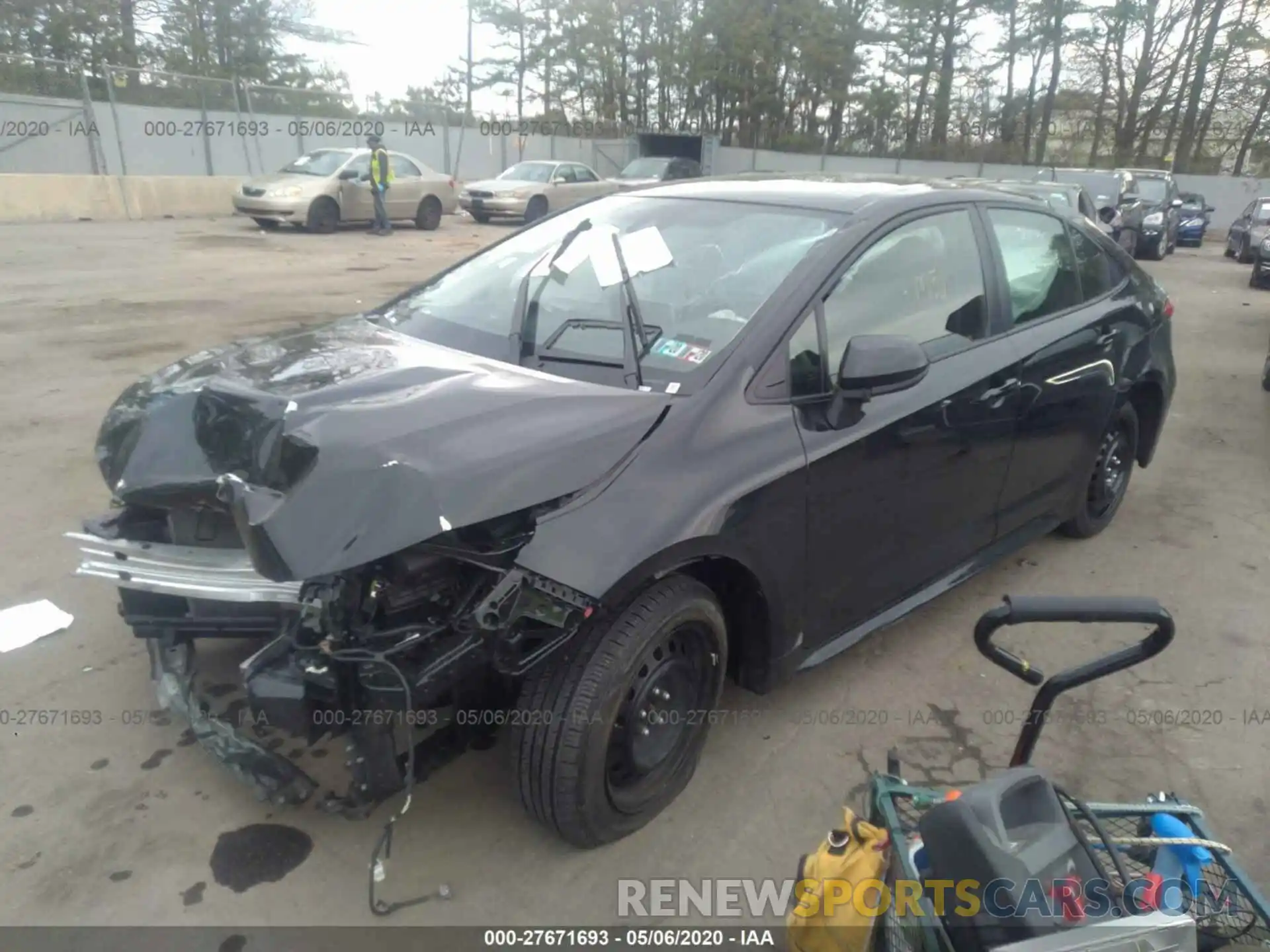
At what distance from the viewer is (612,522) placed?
2.31 metres

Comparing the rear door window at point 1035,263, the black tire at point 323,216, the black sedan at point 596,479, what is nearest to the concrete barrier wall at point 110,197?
the black tire at point 323,216

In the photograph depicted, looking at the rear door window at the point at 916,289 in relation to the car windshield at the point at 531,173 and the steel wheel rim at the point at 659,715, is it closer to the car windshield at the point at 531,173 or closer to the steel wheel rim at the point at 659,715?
the steel wheel rim at the point at 659,715

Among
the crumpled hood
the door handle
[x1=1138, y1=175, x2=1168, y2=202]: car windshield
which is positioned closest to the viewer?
the crumpled hood

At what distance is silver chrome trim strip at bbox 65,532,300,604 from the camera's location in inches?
93.6

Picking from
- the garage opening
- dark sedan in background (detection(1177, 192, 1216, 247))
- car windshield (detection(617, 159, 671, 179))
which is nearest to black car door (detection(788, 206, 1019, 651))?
car windshield (detection(617, 159, 671, 179))

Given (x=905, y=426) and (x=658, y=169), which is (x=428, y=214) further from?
(x=905, y=426)

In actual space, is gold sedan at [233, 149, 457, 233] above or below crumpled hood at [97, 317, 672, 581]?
below

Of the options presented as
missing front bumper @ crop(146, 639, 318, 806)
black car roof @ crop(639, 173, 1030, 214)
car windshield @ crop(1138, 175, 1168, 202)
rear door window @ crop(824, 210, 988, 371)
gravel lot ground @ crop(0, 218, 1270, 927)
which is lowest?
gravel lot ground @ crop(0, 218, 1270, 927)

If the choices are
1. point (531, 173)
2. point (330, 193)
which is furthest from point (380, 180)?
point (531, 173)

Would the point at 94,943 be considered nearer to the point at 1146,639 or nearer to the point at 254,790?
the point at 254,790

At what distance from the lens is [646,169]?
83.2 ft

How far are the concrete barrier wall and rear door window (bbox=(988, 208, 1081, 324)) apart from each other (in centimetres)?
1817

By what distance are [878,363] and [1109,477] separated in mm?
2642

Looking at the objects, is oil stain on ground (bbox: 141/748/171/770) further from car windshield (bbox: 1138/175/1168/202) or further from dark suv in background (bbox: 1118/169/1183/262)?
car windshield (bbox: 1138/175/1168/202)
